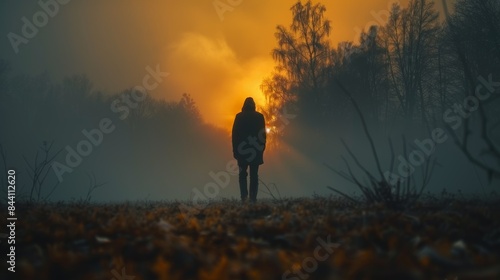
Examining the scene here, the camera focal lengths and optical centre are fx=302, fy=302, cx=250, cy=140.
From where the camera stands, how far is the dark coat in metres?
7.33

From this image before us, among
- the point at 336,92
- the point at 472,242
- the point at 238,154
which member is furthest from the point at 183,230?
the point at 336,92

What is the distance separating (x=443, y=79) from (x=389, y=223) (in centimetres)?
2617

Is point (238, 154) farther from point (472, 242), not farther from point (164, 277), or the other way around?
point (164, 277)

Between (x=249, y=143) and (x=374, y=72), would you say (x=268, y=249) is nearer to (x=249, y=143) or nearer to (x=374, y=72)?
(x=249, y=143)

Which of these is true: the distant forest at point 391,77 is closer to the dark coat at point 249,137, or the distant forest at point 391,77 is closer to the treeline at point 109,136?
the treeline at point 109,136

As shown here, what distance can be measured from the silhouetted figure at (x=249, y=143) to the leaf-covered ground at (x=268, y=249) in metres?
4.12

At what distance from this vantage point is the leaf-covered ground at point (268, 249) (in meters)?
1.44

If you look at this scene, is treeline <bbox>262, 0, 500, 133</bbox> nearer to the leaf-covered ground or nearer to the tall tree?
the tall tree

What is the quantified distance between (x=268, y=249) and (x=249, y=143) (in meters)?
5.54

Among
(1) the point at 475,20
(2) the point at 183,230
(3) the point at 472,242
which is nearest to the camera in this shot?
(3) the point at 472,242

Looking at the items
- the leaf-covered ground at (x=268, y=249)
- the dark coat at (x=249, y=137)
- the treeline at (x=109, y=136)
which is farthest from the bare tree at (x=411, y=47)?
the treeline at (x=109, y=136)

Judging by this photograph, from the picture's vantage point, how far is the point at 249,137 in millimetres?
7555

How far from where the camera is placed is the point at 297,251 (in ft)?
6.68

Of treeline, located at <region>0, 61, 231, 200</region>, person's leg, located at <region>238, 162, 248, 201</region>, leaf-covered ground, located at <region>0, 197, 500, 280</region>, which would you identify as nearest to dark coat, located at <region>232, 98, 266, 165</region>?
person's leg, located at <region>238, 162, 248, 201</region>
